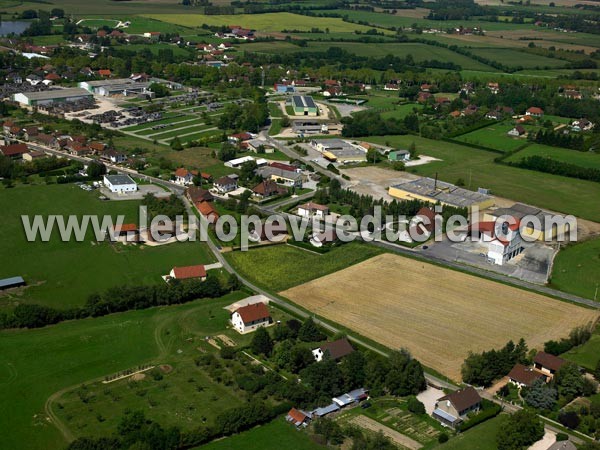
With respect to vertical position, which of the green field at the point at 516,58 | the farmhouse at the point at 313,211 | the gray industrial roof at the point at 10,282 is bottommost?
the gray industrial roof at the point at 10,282

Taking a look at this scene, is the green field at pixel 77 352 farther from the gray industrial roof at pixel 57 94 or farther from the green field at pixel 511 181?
the gray industrial roof at pixel 57 94

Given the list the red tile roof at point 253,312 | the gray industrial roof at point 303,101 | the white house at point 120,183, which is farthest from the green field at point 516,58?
the red tile roof at point 253,312

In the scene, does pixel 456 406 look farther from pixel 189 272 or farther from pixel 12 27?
pixel 12 27

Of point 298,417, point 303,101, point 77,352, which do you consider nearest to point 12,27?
point 303,101

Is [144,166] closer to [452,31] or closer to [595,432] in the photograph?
[595,432]

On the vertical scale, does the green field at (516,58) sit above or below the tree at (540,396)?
above

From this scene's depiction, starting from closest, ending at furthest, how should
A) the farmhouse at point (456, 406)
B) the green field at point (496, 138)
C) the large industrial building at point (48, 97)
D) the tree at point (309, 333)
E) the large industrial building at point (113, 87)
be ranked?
the farmhouse at point (456, 406) → the tree at point (309, 333) → the green field at point (496, 138) → the large industrial building at point (48, 97) → the large industrial building at point (113, 87)
